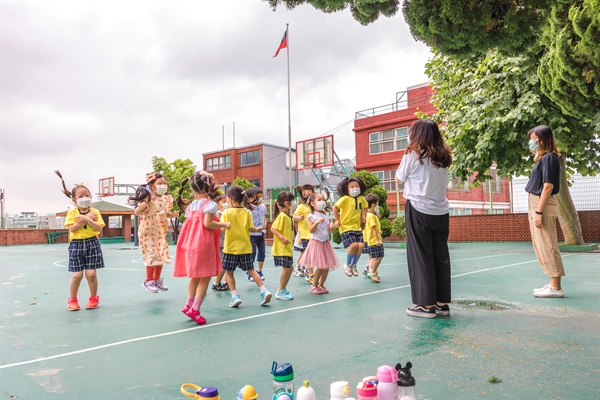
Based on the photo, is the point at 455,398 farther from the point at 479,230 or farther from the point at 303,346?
the point at 479,230

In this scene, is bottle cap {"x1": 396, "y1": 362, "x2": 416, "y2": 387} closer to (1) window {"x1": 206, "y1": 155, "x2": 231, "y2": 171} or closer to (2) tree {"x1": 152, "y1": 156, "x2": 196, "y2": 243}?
(2) tree {"x1": 152, "y1": 156, "x2": 196, "y2": 243}

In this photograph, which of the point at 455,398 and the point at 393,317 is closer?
the point at 455,398

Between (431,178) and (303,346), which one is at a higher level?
(431,178)

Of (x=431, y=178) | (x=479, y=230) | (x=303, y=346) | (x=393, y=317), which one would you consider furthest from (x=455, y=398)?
(x=479, y=230)

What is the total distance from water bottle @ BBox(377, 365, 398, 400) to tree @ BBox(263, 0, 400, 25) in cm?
231

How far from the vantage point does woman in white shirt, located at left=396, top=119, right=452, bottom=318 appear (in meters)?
4.52

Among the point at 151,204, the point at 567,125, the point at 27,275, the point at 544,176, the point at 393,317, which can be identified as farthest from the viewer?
the point at 567,125

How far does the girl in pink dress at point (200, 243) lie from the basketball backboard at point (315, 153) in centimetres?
2318

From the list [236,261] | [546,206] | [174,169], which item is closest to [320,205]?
[236,261]

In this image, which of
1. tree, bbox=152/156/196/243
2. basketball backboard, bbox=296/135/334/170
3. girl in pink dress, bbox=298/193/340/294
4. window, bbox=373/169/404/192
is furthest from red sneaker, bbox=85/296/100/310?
tree, bbox=152/156/196/243

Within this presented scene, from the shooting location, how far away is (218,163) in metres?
46.7

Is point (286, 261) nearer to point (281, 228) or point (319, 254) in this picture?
point (319, 254)

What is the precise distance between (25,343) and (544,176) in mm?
5645

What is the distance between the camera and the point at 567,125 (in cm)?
1142
